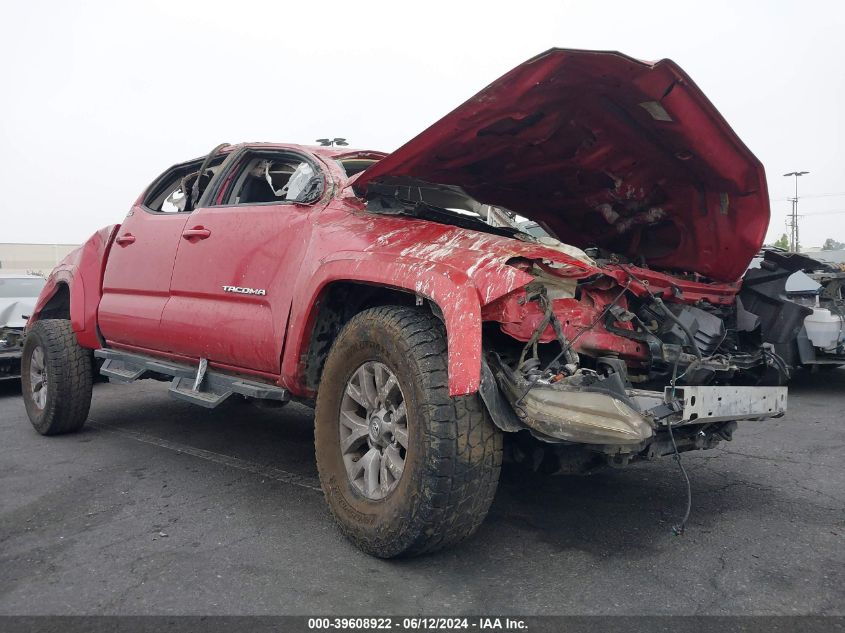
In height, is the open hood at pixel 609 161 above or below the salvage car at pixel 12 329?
above

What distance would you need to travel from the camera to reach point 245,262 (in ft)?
12.6

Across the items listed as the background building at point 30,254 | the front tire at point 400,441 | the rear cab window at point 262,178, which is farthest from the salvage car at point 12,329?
the background building at point 30,254

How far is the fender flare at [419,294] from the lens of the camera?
2516 mm

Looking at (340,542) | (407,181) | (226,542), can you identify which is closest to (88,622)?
(226,542)

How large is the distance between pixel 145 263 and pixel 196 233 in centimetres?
70

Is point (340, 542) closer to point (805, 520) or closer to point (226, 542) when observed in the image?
point (226, 542)

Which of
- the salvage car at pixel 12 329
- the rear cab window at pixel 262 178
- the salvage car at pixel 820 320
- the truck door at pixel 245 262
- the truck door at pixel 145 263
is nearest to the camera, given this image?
the truck door at pixel 245 262

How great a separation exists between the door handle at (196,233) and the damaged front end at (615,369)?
2066 mm

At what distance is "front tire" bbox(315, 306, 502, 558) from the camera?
→ 2.62 m

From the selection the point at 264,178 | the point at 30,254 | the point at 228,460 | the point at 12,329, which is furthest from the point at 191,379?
the point at 30,254

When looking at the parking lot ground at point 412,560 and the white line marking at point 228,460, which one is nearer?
the parking lot ground at point 412,560

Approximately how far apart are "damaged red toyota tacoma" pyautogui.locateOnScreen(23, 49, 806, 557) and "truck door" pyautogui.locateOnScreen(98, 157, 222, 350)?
0.10ft

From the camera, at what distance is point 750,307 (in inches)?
157

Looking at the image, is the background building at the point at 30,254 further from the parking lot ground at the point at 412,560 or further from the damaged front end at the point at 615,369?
the damaged front end at the point at 615,369
